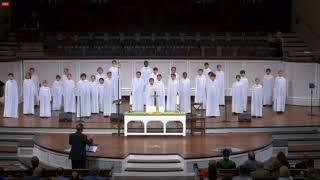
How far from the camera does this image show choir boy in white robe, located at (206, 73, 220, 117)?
66.4 feet

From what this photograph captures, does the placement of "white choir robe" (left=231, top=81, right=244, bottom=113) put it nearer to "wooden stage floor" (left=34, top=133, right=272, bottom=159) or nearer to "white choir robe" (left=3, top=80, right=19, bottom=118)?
"wooden stage floor" (left=34, top=133, right=272, bottom=159)

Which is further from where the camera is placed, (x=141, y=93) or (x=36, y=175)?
(x=141, y=93)

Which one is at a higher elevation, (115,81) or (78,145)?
(115,81)

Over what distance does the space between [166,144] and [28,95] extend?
5548 mm

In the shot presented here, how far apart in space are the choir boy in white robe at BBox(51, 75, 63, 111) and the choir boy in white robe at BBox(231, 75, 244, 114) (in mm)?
5230

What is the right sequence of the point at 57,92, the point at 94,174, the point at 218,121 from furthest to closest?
the point at 57,92 → the point at 218,121 → the point at 94,174

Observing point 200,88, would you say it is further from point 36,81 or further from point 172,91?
point 36,81

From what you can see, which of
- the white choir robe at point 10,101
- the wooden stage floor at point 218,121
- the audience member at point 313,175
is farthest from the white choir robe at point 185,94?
the audience member at point 313,175

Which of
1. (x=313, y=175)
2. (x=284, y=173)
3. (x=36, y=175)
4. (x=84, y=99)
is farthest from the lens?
(x=84, y=99)

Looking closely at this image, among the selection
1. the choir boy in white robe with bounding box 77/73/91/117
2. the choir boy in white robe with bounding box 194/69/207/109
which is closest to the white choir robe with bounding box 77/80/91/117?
the choir boy in white robe with bounding box 77/73/91/117

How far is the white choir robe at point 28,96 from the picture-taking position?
2050cm

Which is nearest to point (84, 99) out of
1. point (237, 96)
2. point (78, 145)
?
point (237, 96)

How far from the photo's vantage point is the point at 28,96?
20500mm

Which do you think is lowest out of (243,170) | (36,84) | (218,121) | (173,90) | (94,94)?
(243,170)
